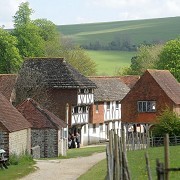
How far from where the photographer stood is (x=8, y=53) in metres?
107

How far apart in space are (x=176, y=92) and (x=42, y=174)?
140 feet

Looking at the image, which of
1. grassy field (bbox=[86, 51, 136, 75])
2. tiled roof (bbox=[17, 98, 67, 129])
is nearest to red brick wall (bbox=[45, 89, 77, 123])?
tiled roof (bbox=[17, 98, 67, 129])

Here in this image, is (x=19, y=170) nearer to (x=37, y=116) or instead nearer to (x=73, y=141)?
(x=37, y=116)

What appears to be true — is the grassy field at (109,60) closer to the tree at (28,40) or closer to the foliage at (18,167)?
the tree at (28,40)

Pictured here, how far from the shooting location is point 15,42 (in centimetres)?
10769

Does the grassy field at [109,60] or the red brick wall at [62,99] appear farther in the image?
the grassy field at [109,60]

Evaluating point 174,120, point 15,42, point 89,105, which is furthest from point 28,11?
point 174,120

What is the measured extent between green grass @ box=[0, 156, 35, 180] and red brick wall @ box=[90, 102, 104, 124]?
4310 cm

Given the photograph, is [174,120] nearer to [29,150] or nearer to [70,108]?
[29,150]

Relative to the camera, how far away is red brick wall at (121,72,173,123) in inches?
3145

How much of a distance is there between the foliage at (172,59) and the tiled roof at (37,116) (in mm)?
52340

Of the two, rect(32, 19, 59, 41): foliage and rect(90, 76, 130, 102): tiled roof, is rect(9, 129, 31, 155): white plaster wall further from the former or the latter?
rect(32, 19, 59, 41): foliage

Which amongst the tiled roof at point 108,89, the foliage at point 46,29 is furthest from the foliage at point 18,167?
the foliage at point 46,29

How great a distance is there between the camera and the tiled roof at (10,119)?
164 feet
